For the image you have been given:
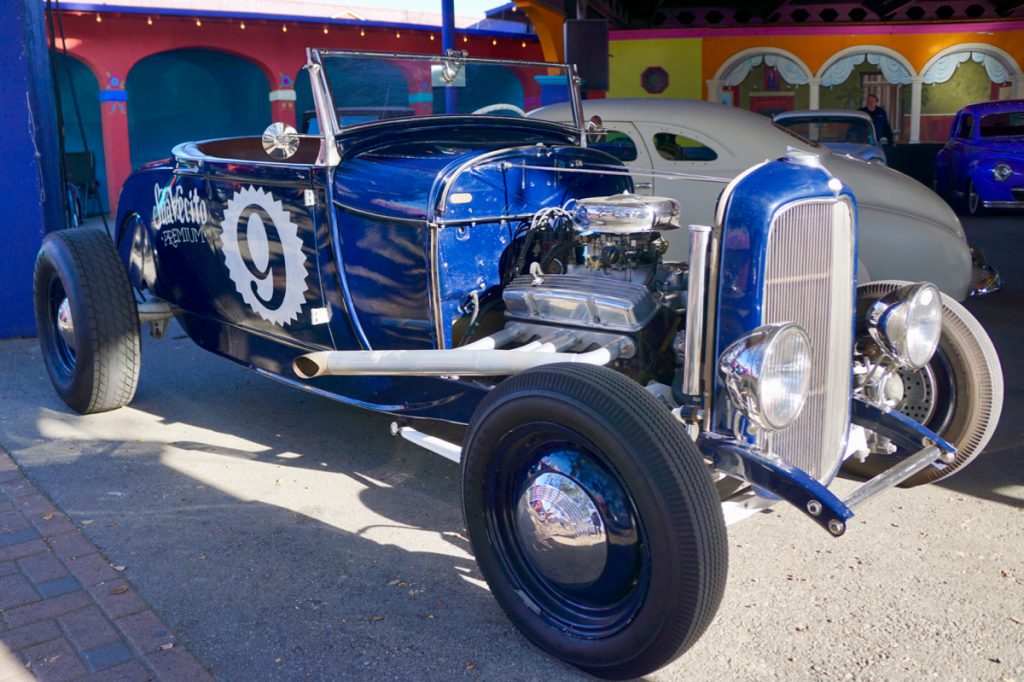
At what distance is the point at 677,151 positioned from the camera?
23.9 feet

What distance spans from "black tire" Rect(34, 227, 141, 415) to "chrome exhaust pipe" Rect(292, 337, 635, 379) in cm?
164

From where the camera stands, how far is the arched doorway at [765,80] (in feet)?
61.3

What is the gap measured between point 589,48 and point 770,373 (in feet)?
26.2

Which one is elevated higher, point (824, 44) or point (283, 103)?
point (824, 44)

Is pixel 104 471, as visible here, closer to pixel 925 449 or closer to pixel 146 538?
pixel 146 538

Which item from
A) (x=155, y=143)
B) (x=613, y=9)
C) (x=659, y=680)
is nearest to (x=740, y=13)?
(x=613, y=9)

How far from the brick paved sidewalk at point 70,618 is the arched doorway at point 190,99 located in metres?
16.1

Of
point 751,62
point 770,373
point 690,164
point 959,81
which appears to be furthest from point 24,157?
point 959,81

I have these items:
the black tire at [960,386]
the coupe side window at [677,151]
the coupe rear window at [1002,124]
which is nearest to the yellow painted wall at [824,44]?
the coupe rear window at [1002,124]

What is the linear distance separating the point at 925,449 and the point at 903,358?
29 centimetres

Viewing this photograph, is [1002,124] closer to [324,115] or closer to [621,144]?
[621,144]

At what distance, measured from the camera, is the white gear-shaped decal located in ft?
12.7

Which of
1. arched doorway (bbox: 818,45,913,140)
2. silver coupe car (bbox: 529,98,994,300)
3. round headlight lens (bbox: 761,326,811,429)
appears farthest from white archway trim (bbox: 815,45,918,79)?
round headlight lens (bbox: 761,326,811,429)

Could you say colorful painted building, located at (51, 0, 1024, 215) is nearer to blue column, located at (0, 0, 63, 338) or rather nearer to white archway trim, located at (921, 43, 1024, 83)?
white archway trim, located at (921, 43, 1024, 83)
